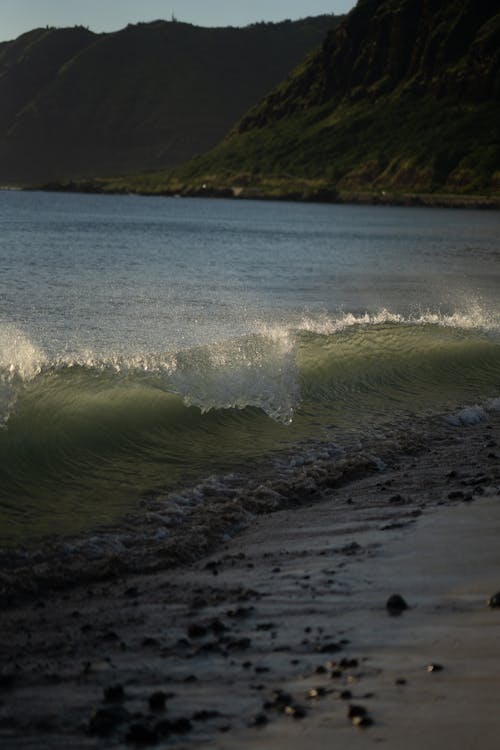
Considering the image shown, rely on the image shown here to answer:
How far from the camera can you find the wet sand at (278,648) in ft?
18.0

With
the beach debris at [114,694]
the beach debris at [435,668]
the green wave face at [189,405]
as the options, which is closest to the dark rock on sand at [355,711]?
the beach debris at [435,668]

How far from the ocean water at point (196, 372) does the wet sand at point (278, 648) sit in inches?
85.1

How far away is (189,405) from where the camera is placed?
15828mm

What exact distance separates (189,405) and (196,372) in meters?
1.61

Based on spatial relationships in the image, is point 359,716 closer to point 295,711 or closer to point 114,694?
point 295,711

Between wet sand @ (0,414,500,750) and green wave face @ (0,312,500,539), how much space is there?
233 centimetres

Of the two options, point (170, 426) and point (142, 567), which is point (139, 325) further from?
point (142, 567)

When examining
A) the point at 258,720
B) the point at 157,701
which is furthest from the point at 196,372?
the point at 258,720

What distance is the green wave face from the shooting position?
38.9 feet

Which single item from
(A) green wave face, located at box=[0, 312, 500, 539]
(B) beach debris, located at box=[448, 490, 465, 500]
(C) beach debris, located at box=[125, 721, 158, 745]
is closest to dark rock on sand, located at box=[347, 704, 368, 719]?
(C) beach debris, located at box=[125, 721, 158, 745]

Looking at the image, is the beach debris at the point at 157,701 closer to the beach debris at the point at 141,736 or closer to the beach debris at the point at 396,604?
the beach debris at the point at 141,736

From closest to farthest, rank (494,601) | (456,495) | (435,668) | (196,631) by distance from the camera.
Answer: (435,668), (196,631), (494,601), (456,495)

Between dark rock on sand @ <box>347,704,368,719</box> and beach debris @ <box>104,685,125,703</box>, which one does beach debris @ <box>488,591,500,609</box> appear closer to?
dark rock on sand @ <box>347,704,368,719</box>

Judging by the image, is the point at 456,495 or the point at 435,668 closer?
the point at 435,668
